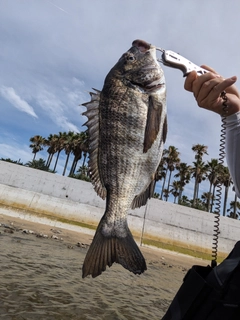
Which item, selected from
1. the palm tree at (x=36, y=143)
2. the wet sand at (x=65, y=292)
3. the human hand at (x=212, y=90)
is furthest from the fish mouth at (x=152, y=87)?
the palm tree at (x=36, y=143)

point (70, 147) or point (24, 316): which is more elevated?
point (70, 147)

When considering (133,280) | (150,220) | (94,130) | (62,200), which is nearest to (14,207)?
(62,200)

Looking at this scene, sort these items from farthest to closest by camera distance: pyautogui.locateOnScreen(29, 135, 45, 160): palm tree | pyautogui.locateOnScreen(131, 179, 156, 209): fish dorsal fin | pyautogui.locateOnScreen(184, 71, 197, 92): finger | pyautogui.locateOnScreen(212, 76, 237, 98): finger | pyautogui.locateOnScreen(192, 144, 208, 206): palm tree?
pyautogui.locateOnScreen(29, 135, 45, 160): palm tree → pyautogui.locateOnScreen(192, 144, 208, 206): palm tree → pyautogui.locateOnScreen(131, 179, 156, 209): fish dorsal fin → pyautogui.locateOnScreen(184, 71, 197, 92): finger → pyautogui.locateOnScreen(212, 76, 237, 98): finger

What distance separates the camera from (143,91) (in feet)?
7.37

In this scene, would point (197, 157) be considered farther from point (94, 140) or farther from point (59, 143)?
point (94, 140)

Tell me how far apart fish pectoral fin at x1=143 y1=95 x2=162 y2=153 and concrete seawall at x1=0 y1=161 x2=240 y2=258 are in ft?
67.9

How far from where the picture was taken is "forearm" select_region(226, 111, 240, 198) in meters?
1.96

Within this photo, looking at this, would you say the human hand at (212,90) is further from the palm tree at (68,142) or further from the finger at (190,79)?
the palm tree at (68,142)

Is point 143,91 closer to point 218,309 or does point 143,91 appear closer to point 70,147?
point 218,309

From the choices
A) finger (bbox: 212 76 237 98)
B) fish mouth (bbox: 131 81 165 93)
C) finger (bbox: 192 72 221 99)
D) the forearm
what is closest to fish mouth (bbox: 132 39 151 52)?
fish mouth (bbox: 131 81 165 93)

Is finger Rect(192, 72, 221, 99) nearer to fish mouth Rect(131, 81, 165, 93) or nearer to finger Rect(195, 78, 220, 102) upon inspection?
finger Rect(195, 78, 220, 102)

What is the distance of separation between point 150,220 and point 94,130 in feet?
73.2

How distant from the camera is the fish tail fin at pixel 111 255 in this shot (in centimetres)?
176

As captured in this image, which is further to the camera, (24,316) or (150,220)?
(150,220)
